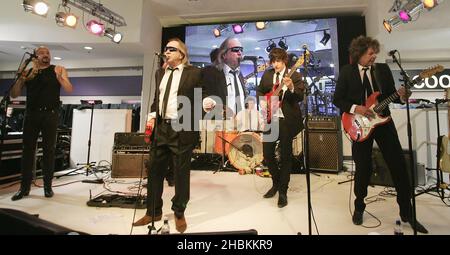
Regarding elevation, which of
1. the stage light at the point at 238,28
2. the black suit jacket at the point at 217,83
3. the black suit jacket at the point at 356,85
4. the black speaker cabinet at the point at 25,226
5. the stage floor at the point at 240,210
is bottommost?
the stage floor at the point at 240,210

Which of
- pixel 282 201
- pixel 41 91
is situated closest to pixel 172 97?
pixel 282 201

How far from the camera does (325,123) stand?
14.4ft

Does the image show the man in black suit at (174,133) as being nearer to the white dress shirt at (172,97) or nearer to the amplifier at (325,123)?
the white dress shirt at (172,97)

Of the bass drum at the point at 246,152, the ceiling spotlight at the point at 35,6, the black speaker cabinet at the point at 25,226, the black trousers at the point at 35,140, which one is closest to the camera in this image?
the black speaker cabinet at the point at 25,226

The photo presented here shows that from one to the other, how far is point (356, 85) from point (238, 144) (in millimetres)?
2390

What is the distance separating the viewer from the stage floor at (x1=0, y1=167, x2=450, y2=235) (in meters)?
1.98

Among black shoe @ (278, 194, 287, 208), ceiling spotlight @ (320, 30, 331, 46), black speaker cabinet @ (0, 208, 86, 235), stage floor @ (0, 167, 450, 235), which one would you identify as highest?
ceiling spotlight @ (320, 30, 331, 46)

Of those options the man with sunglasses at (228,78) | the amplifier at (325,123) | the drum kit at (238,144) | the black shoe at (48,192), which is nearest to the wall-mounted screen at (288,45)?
the man with sunglasses at (228,78)

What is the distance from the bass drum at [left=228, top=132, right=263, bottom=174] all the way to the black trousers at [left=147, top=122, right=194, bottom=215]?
220 cm

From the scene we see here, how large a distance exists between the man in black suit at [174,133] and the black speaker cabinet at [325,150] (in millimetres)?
2982

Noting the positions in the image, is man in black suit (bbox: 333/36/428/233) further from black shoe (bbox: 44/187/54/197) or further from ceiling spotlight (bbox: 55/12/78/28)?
ceiling spotlight (bbox: 55/12/78/28)

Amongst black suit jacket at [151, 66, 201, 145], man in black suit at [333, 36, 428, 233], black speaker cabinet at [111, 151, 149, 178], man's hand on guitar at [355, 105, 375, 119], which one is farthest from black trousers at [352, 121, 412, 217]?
black speaker cabinet at [111, 151, 149, 178]

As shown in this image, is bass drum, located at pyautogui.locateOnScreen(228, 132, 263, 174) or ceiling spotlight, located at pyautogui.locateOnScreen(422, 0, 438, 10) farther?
bass drum, located at pyautogui.locateOnScreen(228, 132, 263, 174)

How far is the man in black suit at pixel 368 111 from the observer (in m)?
2.01
